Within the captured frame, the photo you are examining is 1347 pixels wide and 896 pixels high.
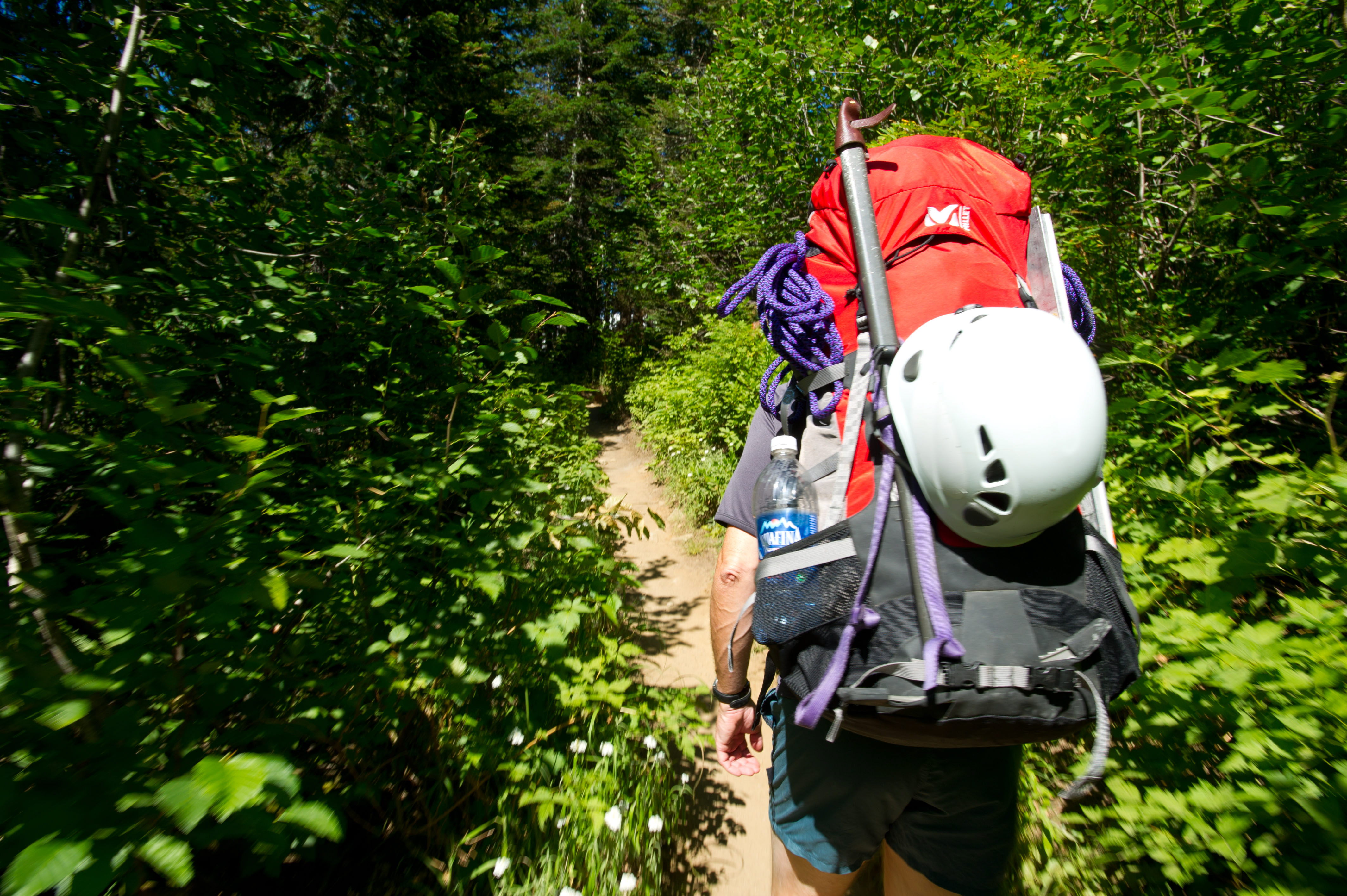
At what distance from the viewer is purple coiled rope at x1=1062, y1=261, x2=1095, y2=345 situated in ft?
4.96

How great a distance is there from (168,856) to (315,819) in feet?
0.62

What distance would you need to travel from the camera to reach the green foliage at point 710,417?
18.6 feet

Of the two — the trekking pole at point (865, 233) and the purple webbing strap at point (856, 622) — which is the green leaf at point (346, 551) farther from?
the trekking pole at point (865, 233)

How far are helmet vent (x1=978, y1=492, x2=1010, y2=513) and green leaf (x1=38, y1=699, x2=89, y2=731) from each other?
141 cm

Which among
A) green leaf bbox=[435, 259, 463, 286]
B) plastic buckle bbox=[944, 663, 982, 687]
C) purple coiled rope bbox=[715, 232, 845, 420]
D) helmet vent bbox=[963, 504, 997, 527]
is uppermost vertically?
green leaf bbox=[435, 259, 463, 286]

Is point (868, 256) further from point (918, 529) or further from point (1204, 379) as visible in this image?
point (1204, 379)

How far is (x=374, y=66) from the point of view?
108 inches

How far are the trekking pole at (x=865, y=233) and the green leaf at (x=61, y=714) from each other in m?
1.45

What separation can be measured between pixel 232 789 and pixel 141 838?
0.16m

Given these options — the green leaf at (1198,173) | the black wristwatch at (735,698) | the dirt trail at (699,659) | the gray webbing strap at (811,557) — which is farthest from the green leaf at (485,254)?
the green leaf at (1198,173)

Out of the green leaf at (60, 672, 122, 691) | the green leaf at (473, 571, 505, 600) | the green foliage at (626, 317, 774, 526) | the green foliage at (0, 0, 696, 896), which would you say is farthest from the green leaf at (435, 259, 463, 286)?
the green foliage at (626, 317, 774, 526)

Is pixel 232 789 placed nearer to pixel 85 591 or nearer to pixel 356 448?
pixel 85 591

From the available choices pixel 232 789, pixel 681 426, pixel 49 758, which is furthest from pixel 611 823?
pixel 681 426

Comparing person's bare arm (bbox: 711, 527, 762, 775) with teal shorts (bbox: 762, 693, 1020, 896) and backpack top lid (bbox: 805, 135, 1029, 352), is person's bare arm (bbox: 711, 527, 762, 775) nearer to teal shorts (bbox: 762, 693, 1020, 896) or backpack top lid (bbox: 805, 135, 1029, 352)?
teal shorts (bbox: 762, 693, 1020, 896)
